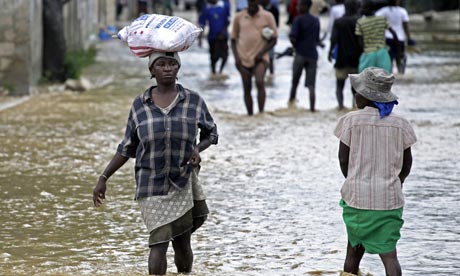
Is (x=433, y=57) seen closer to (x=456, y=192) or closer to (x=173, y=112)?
(x=456, y=192)

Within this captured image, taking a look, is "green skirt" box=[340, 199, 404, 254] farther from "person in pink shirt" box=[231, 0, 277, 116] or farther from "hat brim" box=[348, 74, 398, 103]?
"person in pink shirt" box=[231, 0, 277, 116]

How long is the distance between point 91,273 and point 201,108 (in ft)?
4.67

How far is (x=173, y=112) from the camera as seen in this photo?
6457 mm

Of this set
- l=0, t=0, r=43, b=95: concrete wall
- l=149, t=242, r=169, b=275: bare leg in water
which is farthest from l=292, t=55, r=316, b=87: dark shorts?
l=149, t=242, r=169, b=275: bare leg in water

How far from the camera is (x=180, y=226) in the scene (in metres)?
6.50

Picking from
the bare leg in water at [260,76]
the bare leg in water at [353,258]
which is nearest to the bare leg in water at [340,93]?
the bare leg in water at [260,76]

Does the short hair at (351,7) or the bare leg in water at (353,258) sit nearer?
the bare leg in water at (353,258)

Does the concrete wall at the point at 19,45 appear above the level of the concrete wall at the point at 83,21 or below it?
above

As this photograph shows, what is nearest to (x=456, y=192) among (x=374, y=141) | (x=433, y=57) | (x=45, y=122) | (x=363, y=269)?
(x=363, y=269)

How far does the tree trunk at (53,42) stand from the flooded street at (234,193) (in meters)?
2.71

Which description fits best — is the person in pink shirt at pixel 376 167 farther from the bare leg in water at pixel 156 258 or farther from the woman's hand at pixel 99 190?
the woman's hand at pixel 99 190

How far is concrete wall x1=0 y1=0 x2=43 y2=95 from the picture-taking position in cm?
1872

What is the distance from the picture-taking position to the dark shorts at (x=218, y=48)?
2289 centimetres

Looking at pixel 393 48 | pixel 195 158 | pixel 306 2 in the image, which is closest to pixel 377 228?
pixel 195 158
